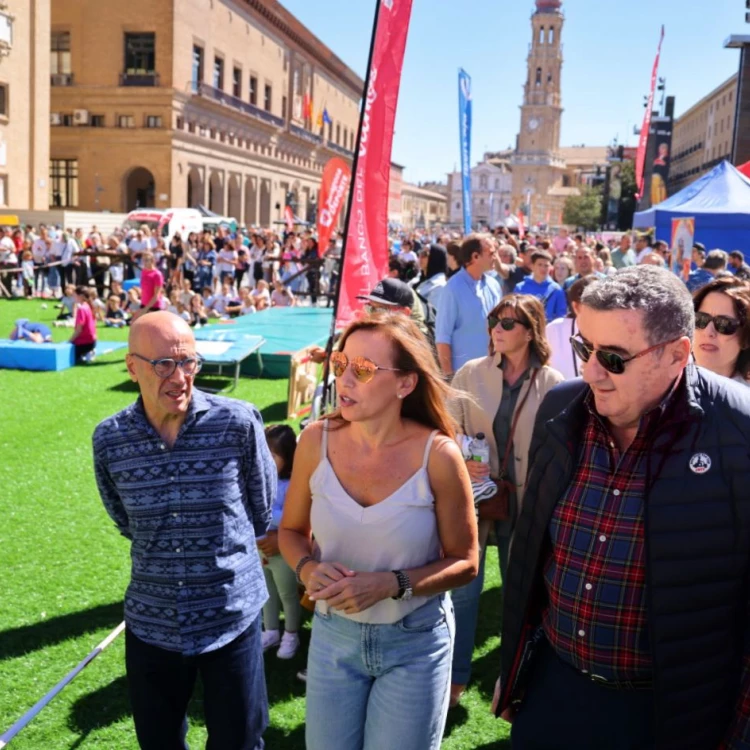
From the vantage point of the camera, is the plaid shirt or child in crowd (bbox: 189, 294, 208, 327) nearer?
the plaid shirt

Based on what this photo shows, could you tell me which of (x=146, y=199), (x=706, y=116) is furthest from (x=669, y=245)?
(x=706, y=116)

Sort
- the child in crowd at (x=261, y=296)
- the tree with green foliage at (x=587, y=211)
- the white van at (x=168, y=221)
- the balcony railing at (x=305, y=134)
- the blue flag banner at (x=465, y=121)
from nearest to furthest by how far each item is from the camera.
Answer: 1. the blue flag banner at (x=465, y=121)
2. the child in crowd at (x=261, y=296)
3. the white van at (x=168, y=221)
4. the balcony railing at (x=305, y=134)
5. the tree with green foliage at (x=587, y=211)

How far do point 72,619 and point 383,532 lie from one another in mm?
3083

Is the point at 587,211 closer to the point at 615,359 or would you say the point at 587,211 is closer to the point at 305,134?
the point at 305,134

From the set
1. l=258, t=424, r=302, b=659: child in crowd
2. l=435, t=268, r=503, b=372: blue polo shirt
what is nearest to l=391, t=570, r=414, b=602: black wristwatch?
l=258, t=424, r=302, b=659: child in crowd

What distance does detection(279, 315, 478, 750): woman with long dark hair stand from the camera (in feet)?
8.09

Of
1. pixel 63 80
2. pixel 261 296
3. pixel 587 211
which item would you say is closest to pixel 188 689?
pixel 261 296

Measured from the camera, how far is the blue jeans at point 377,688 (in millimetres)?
2459

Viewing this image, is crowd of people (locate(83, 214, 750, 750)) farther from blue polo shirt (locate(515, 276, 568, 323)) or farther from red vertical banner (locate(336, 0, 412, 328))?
blue polo shirt (locate(515, 276, 568, 323))

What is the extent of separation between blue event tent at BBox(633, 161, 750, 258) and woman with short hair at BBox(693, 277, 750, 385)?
10.6 meters

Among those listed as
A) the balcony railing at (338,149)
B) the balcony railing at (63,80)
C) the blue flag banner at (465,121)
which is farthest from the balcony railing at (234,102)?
the blue flag banner at (465,121)

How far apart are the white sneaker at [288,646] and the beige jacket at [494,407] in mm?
1495

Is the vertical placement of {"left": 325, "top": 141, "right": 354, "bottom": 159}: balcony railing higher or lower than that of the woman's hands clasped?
higher

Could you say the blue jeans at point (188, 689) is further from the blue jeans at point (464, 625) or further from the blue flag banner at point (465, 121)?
the blue flag banner at point (465, 121)
